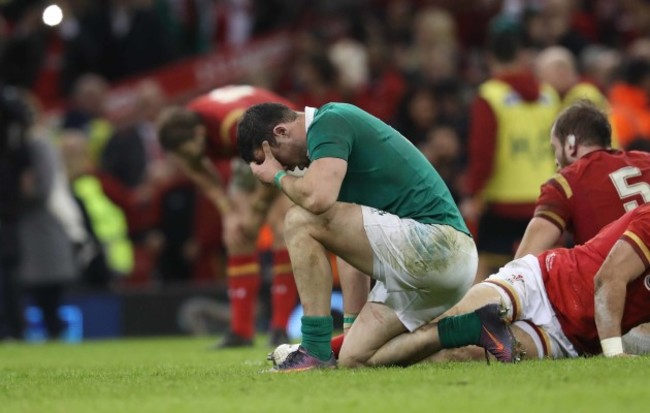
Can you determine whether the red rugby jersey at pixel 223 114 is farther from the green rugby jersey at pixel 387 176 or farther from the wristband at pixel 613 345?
the wristband at pixel 613 345

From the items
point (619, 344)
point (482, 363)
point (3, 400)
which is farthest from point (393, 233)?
point (3, 400)

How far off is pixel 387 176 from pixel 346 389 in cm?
Answer: 132

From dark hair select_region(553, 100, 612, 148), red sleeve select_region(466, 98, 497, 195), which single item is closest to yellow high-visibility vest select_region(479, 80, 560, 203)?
red sleeve select_region(466, 98, 497, 195)

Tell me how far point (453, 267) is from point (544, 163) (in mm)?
5006

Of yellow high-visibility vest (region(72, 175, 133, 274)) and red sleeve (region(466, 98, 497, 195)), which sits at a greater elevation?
red sleeve (region(466, 98, 497, 195))

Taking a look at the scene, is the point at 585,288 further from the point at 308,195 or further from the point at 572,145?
the point at 308,195

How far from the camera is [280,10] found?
62.3 feet

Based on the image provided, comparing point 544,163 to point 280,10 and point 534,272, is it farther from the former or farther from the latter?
point 280,10

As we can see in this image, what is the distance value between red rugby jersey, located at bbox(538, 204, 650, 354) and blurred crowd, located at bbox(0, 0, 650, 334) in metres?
4.37

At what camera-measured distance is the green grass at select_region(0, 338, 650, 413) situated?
17.0 ft

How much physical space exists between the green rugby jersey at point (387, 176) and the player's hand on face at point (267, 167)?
11.3 inches

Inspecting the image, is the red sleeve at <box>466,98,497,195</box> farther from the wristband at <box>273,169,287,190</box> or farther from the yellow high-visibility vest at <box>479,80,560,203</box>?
the wristband at <box>273,169,287,190</box>

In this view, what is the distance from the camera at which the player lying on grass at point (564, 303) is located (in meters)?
6.66

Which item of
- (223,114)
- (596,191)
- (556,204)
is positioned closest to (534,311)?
(556,204)
